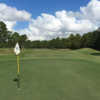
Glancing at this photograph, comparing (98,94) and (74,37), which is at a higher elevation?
(74,37)

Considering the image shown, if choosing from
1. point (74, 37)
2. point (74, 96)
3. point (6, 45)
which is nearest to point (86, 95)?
point (74, 96)

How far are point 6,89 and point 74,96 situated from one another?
3391mm

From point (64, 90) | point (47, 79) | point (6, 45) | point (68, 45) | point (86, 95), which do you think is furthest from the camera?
point (68, 45)

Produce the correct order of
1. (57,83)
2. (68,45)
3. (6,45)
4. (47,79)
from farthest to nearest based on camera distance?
(68,45), (6,45), (47,79), (57,83)

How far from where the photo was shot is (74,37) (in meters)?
76.1

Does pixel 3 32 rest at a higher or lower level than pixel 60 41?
higher

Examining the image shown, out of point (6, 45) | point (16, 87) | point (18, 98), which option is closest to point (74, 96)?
point (18, 98)

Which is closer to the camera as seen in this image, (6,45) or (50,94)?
(50,94)

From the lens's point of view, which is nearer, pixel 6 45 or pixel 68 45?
pixel 6 45

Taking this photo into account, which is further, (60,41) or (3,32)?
(60,41)

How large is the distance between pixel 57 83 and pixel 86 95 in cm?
192

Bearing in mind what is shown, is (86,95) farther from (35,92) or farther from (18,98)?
(18,98)

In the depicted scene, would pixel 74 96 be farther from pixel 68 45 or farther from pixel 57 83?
pixel 68 45

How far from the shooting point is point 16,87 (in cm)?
689
